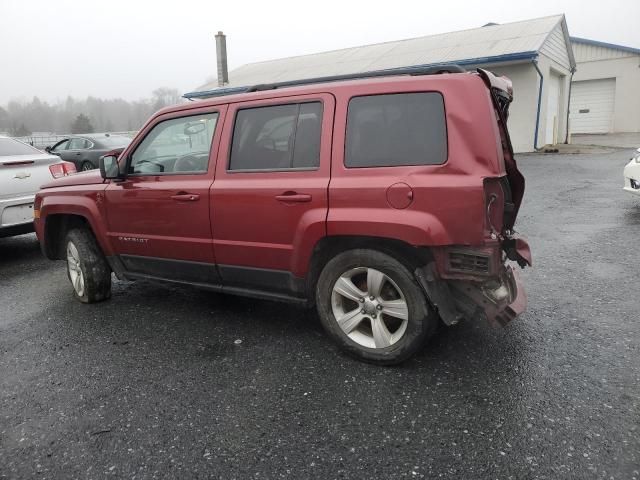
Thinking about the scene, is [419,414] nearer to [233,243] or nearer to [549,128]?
[233,243]

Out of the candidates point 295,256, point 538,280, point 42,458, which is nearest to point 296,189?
point 295,256

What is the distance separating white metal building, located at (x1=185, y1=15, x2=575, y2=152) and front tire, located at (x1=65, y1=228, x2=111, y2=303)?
14959 mm

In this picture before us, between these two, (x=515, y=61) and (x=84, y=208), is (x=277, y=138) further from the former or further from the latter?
(x=515, y=61)

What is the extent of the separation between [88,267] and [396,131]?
10.2 ft

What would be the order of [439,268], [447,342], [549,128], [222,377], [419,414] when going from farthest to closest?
[549,128] → [447,342] → [222,377] → [439,268] → [419,414]

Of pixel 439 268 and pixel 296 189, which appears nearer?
pixel 439 268

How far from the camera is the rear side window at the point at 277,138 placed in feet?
10.8

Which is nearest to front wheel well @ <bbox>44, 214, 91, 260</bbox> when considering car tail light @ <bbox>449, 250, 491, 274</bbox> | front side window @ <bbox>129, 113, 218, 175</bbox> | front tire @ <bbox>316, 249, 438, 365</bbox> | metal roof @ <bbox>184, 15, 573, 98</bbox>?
front side window @ <bbox>129, 113, 218, 175</bbox>

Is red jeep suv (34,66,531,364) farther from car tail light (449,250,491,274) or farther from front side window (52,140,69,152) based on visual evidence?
front side window (52,140,69,152)

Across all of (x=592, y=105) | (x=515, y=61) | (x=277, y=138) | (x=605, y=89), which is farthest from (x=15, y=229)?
(x=605, y=89)

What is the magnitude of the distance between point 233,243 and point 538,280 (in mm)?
2988

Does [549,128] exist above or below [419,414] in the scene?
above

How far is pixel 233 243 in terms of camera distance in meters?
3.60

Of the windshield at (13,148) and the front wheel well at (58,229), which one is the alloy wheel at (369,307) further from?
the windshield at (13,148)
